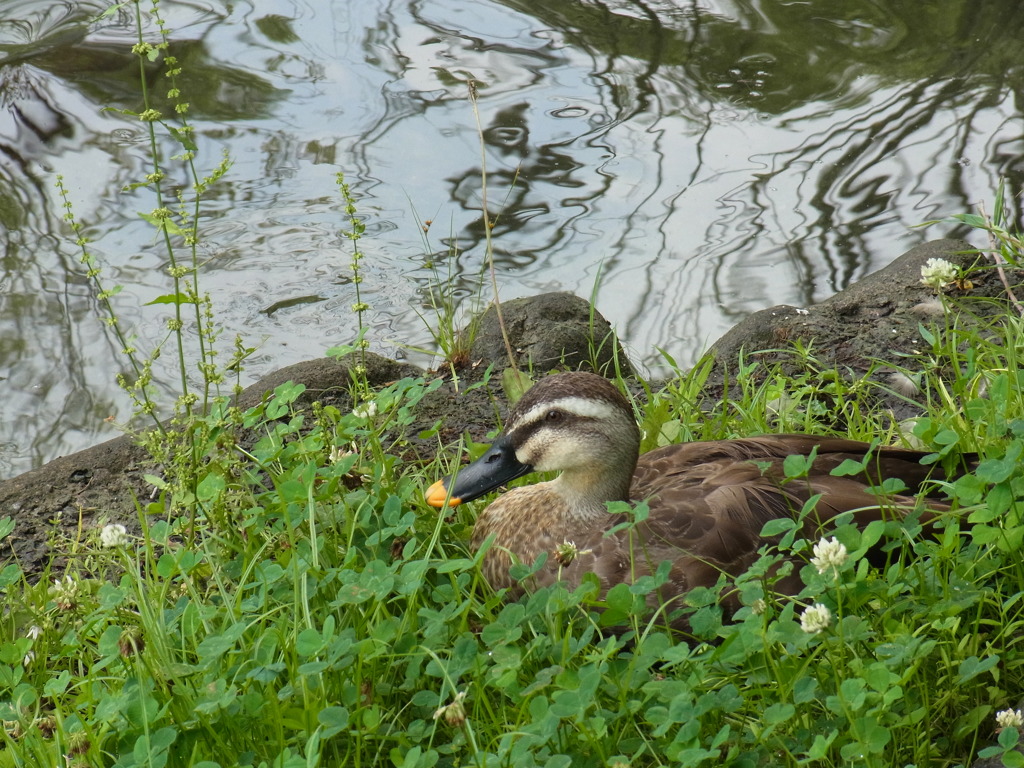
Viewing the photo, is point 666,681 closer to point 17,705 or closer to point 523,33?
point 17,705

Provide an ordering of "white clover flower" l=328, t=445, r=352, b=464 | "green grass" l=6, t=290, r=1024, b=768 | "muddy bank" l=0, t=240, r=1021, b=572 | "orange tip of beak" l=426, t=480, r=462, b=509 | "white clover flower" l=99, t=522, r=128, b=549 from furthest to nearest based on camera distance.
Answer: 1. "muddy bank" l=0, t=240, r=1021, b=572
2. "white clover flower" l=328, t=445, r=352, b=464
3. "orange tip of beak" l=426, t=480, r=462, b=509
4. "white clover flower" l=99, t=522, r=128, b=549
5. "green grass" l=6, t=290, r=1024, b=768

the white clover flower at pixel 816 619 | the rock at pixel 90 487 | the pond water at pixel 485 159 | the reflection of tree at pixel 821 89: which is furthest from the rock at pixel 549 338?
the white clover flower at pixel 816 619

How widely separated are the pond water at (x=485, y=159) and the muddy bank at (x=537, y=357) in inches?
22.4

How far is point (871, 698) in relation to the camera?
2115 mm

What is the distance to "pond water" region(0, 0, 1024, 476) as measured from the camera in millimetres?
5645

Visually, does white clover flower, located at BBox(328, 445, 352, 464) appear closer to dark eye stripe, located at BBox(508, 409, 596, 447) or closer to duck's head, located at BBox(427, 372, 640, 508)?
duck's head, located at BBox(427, 372, 640, 508)

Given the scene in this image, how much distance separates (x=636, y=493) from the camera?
3.23 m

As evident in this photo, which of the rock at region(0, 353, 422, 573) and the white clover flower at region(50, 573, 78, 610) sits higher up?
the white clover flower at region(50, 573, 78, 610)

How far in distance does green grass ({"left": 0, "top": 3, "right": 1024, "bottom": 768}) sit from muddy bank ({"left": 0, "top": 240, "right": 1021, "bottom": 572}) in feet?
3.14

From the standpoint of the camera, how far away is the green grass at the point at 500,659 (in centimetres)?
223

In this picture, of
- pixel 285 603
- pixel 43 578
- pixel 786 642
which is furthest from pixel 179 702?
pixel 786 642

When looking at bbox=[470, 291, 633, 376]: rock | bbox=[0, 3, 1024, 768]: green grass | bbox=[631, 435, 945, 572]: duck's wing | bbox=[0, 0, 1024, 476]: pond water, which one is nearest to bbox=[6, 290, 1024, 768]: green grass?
bbox=[0, 3, 1024, 768]: green grass

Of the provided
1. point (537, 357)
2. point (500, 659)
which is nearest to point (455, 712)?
point (500, 659)

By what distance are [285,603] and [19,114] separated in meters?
5.34
